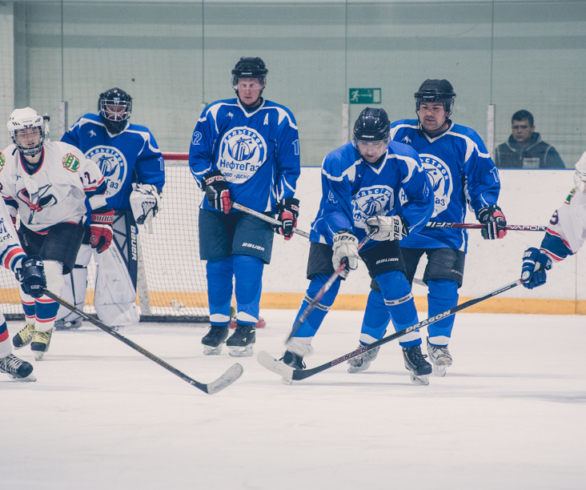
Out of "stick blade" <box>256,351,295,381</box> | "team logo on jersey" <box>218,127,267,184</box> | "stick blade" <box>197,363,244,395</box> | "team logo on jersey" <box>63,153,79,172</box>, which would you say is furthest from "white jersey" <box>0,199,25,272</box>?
"team logo on jersey" <box>218,127,267,184</box>

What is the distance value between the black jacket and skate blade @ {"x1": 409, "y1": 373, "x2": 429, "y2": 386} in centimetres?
274

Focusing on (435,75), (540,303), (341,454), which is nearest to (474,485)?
(341,454)

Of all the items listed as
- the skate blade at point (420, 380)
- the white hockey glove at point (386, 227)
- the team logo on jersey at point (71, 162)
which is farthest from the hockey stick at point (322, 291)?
the team logo on jersey at point (71, 162)

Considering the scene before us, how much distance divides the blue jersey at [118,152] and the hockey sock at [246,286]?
75cm

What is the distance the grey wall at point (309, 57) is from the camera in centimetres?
550

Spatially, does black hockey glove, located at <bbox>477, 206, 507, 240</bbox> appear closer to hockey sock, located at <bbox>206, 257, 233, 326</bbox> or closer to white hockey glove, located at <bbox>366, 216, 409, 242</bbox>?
white hockey glove, located at <bbox>366, 216, 409, 242</bbox>

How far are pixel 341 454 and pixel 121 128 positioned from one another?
243 centimetres

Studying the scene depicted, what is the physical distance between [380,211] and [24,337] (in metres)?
1.60

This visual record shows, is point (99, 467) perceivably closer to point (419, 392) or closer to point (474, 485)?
point (474, 485)

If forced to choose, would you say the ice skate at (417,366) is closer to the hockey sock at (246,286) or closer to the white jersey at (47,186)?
the hockey sock at (246,286)

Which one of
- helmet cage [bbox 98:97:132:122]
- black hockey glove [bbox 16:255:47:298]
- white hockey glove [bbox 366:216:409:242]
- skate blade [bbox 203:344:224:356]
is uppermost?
helmet cage [bbox 98:97:132:122]

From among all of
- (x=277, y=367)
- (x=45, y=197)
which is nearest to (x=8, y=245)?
(x=45, y=197)

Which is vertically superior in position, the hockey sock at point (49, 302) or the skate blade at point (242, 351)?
the hockey sock at point (49, 302)

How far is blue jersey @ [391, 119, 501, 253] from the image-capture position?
3.08 meters
